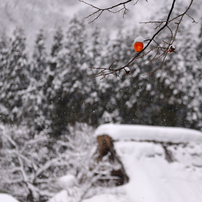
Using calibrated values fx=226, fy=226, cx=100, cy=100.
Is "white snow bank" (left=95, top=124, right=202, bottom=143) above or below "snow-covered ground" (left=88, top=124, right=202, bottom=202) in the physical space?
above

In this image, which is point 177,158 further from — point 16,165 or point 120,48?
point 120,48

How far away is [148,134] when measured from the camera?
5789 mm

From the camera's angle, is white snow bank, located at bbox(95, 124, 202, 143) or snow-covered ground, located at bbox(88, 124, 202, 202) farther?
white snow bank, located at bbox(95, 124, 202, 143)

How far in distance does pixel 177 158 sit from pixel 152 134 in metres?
0.87

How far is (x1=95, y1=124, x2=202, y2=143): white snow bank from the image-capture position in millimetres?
5660

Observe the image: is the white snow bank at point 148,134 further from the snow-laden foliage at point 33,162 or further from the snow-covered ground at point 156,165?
the snow-laden foliage at point 33,162

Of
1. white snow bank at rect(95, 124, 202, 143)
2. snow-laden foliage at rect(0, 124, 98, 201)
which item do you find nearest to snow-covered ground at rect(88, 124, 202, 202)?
white snow bank at rect(95, 124, 202, 143)

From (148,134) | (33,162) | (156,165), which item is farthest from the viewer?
(33,162)

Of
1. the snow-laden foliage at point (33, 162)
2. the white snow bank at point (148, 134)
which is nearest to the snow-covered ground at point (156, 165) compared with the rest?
the white snow bank at point (148, 134)

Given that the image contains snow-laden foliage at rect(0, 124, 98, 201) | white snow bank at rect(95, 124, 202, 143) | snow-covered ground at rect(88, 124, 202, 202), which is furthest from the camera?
snow-laden foliage at rect(0, 124, 98, 201)

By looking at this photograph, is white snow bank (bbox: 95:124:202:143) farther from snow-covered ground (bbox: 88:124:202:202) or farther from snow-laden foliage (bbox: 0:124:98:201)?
snow-laden foliage (bbox: 0:124:98:201)

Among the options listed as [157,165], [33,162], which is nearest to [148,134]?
[157,165]

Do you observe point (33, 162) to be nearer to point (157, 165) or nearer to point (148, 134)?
point (148, 134)

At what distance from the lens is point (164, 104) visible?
522 inches
